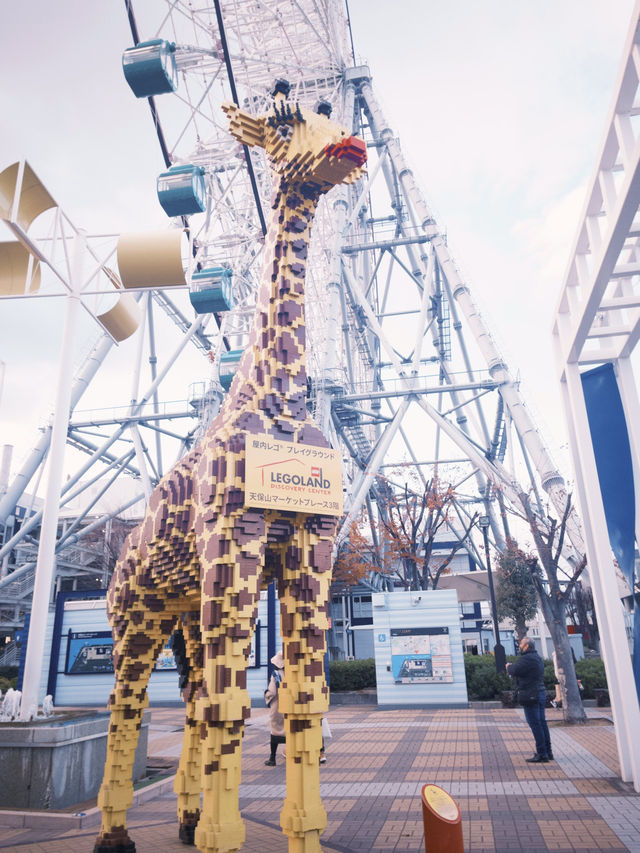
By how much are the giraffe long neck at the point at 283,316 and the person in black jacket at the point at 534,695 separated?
6328mm

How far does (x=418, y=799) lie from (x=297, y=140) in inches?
293

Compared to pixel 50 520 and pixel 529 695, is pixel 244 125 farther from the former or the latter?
pixel 529 695

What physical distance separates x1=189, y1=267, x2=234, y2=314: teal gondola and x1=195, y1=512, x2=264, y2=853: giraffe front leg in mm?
10648

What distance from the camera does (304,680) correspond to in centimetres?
487

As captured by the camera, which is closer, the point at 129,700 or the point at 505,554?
the point at 129,700

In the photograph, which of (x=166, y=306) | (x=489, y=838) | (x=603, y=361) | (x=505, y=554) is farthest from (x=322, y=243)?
(x=489, y=838)

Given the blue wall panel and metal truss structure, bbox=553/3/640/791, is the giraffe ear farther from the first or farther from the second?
the blue wall panel

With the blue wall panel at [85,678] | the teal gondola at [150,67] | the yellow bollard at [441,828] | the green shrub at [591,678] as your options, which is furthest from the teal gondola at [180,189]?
the green shrub at [591,678]

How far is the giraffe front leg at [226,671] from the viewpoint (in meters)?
4.40

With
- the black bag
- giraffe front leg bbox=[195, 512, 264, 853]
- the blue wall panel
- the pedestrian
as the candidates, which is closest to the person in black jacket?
the black bag

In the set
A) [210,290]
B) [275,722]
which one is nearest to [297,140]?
[275,722]

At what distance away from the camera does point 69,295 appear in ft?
34.2

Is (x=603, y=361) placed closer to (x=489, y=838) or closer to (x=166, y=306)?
(x=489, y=838)

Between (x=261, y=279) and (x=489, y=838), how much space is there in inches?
227
